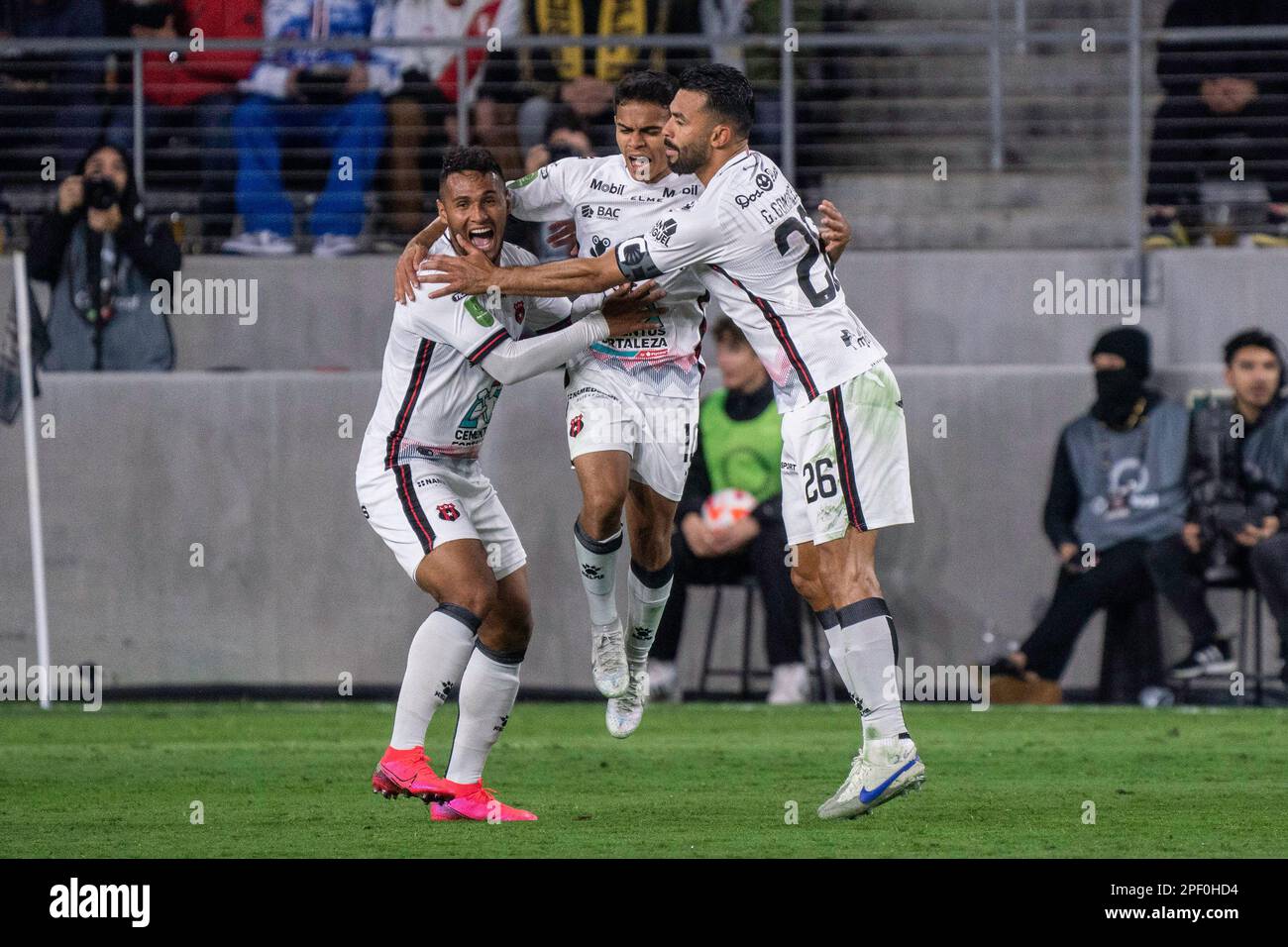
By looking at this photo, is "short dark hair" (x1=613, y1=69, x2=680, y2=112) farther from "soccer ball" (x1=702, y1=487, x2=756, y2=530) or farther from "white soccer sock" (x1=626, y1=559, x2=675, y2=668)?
"soccer ball" (x1=702, y1=487, x2=756, y2=530)

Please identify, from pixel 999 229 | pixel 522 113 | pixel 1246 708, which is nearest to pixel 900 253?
pixel 999 229

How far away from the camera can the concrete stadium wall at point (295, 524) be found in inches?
513

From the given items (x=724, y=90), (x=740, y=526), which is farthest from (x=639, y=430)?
(x=740, y=526)

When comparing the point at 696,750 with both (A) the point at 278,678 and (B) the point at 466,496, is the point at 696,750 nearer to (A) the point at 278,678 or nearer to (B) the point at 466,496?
(B) the point at 466,496

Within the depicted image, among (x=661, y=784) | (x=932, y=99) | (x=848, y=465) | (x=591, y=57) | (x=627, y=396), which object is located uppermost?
(x=591, y=57)

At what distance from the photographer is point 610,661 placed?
8688mm

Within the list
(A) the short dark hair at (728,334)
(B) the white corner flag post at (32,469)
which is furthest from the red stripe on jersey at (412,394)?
(B) the white corner flag post at (32,469)

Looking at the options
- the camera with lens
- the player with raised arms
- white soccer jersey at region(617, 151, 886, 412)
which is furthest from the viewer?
the camera with lens

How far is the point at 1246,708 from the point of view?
1200cm

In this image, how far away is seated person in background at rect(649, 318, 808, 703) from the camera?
12.4 metres

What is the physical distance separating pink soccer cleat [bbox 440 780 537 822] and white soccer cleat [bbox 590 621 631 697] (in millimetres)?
1124

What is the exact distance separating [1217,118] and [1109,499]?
3192 millimetres

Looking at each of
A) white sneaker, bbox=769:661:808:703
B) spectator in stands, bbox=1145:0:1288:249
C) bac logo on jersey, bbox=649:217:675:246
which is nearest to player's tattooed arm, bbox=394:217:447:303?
bac logo on jersey, bbox=649:217:675:246

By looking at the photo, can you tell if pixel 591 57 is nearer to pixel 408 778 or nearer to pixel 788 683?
pixel 788 683
